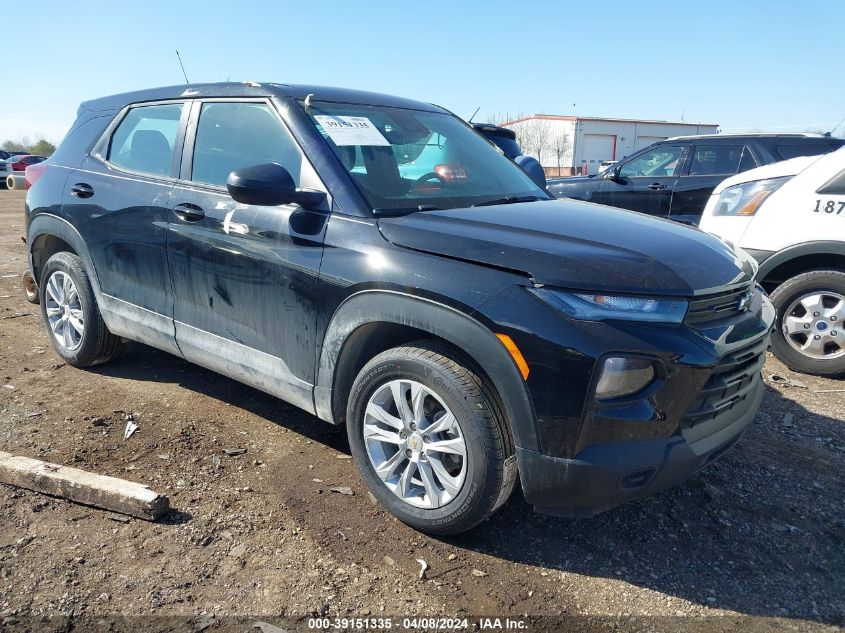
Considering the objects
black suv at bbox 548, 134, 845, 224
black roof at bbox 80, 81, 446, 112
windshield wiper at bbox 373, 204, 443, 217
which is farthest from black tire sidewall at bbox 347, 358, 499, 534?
black suv at bbox 548, 134, 845, 224

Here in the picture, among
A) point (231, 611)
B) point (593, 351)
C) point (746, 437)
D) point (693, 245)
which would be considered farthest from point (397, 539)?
point (746, 437)

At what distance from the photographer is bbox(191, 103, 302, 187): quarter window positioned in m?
3.26

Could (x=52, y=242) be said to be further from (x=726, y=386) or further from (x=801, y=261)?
(x=801, y=261)

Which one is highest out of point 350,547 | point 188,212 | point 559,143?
point 188,212

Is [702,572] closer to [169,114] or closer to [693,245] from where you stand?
[693,245]

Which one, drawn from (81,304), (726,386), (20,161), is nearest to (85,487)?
(81,304)

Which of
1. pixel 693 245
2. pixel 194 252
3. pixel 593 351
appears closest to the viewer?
pixel 593 351

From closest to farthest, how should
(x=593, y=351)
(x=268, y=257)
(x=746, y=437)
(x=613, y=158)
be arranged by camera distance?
(x=593, y=351), (x=268, y=257), (x=746, y=437), (x=613, y=158)

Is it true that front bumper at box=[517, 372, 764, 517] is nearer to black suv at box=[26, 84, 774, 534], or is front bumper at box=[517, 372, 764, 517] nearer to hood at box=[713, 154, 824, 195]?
black suv at box=[26, 84, 774, 534]

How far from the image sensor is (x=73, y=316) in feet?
15.1

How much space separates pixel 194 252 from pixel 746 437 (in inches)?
132

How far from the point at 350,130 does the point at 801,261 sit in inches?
143

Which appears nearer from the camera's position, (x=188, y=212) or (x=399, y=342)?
(x=399, y=342)

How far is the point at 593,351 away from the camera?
2275 mm
